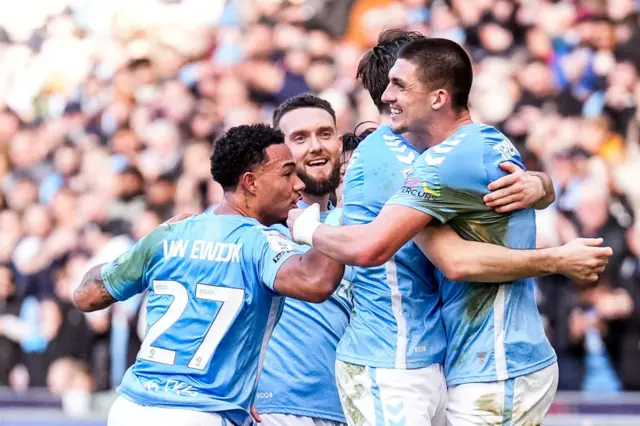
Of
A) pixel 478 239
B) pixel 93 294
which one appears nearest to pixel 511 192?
pixel 478 239

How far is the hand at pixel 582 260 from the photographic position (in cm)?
404

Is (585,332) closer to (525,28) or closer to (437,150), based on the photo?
(525,28)

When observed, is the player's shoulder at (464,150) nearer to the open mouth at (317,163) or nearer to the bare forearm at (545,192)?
the bare forearm at (545,192)

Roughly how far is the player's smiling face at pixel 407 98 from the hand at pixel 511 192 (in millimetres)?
375

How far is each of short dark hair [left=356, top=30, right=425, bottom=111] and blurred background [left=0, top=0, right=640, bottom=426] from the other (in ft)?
12.2

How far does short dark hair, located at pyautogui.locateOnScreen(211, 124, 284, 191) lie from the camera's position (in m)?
4.58

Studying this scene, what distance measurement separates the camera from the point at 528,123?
887cm

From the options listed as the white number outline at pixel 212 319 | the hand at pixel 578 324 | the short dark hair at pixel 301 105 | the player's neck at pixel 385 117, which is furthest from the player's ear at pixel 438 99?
the hand at pixel 578 324

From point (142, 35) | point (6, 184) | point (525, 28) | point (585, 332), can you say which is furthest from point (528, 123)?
point (6, 184)

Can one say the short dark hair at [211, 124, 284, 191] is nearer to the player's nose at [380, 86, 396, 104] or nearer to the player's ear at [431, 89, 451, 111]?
the player's nose at [380, 86, 396, 104]

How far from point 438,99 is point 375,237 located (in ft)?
2.18

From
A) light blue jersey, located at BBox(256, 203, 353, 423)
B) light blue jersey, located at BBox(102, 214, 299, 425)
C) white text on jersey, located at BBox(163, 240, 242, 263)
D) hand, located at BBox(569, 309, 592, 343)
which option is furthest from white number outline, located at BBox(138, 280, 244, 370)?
hand, located at BBox(569, 309, 592, 343)

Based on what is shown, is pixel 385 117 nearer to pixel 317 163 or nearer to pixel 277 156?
pixel 277 156

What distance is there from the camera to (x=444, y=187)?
404cm
